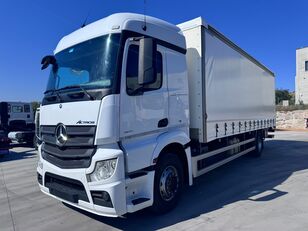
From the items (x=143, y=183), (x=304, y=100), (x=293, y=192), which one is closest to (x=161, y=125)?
(x=143, y=183)

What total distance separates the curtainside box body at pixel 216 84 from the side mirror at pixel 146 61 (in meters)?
2.03

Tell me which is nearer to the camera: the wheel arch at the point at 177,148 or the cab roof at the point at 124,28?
the cab roof at the point at 124,28

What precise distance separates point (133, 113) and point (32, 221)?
2.52 metres

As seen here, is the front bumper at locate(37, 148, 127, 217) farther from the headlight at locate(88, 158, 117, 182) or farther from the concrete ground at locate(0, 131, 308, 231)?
the concrete ground at locate(0, 131, 308, 231)

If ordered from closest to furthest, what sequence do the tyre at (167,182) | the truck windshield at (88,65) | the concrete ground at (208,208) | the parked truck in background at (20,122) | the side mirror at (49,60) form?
the truck windshield at (88,65)
the concrete ground at (208,208)
the tyre at (167,182)
the side mirror at (49,60)
the parked truck in background at (20,122)

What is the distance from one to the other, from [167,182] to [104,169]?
1.38 m

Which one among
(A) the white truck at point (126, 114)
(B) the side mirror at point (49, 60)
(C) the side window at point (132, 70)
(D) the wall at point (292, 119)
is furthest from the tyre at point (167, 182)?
Answer: (D) the wall at point (292, 119)

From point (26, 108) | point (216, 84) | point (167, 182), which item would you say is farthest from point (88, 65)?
point (26, 108)

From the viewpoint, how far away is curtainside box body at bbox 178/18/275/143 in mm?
5652

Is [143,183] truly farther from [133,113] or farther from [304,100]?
[304,100]

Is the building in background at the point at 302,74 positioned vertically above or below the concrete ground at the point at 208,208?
above

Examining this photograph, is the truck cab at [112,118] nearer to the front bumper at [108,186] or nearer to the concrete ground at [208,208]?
the front bumper at [108,186]

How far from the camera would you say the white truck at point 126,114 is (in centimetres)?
377

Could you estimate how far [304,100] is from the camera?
1837 inches
